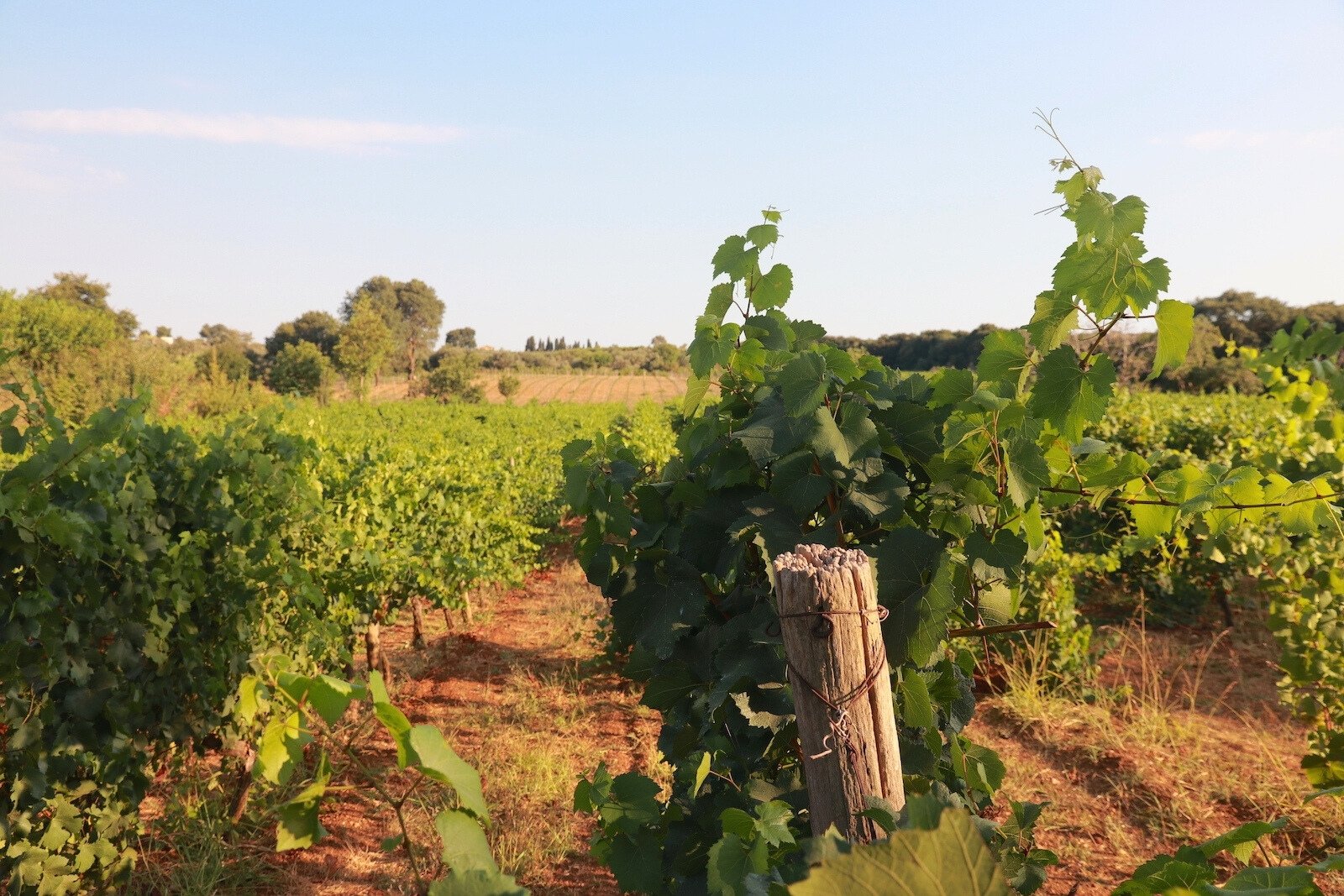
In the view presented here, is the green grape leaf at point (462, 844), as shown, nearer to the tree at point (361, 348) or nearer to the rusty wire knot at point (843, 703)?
the rusty wire knot at point (843, 703)

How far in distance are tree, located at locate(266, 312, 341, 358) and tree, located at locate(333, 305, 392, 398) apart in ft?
43.2

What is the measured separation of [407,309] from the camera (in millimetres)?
105062

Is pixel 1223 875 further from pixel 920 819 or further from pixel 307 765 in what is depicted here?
pixel 307 765

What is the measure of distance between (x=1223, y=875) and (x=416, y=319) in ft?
357

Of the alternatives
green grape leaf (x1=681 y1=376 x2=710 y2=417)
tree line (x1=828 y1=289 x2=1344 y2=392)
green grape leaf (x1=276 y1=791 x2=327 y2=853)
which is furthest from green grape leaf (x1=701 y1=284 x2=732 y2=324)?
tree line (x1=828 y1=289 x2=1344 y2=392)

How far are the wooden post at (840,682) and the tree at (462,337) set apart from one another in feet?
406

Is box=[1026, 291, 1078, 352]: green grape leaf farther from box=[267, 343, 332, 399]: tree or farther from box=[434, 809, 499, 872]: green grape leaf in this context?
box=[267, 343, 332, 399]: tree

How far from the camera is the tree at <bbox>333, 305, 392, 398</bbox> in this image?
220 feet

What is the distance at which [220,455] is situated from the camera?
371 cm

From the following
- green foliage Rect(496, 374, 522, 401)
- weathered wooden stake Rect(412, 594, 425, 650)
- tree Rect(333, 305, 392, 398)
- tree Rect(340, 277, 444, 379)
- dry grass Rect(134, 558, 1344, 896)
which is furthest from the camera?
tree Rect(340, 277, 444, 379)

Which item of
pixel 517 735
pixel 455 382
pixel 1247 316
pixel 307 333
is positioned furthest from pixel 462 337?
pixel 517 735

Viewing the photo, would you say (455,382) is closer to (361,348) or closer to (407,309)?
(361,348)

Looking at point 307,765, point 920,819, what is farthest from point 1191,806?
point 307,765

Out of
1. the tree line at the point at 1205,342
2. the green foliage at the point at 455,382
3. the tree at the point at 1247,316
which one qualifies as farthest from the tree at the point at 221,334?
the tree at the point at 1247,316
